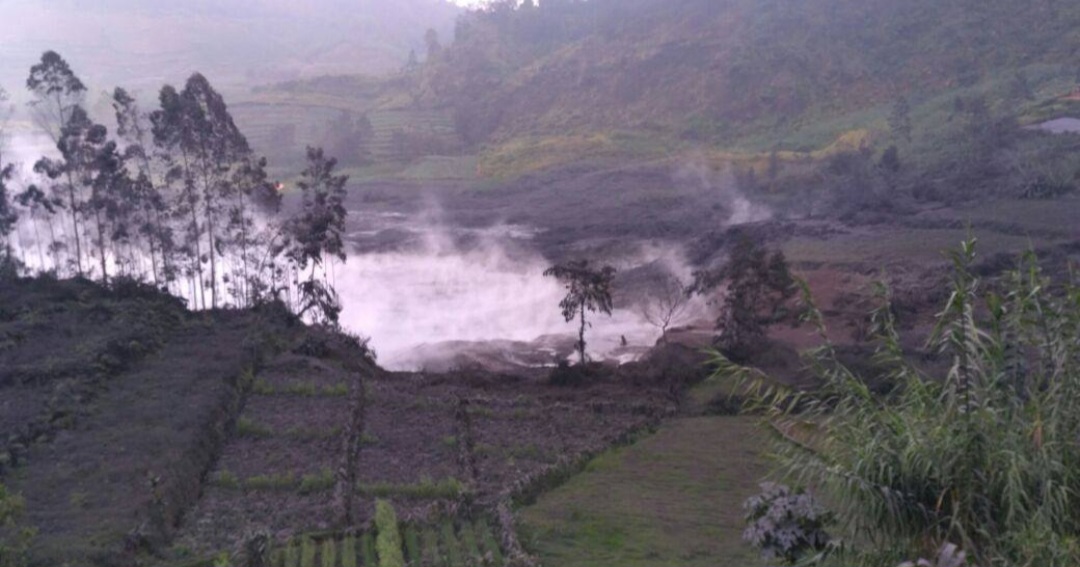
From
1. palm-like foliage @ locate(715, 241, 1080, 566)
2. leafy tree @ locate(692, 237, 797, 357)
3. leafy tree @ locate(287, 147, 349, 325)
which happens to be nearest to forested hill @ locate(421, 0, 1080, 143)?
leafy tree @ locate(692, 237, 797, 357)

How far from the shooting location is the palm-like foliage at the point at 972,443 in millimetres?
7641

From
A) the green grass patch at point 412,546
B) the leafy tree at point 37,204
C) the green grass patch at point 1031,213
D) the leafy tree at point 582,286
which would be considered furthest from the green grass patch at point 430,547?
the green grass patch at point 1031,213

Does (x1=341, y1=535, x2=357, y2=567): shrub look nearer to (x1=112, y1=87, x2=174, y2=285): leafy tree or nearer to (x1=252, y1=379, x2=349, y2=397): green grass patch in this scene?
(x1=252, y1=379, x2=349, y2=397): green grass patch

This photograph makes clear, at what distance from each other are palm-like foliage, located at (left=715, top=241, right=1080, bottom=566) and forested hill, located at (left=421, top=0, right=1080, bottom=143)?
202 feet

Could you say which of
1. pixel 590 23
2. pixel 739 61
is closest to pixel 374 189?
pixel 739 61

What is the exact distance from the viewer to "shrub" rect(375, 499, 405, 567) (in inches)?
607

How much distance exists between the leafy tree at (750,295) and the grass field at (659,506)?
20.8 ft

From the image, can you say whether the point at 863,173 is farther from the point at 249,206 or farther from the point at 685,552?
the point at 685,552

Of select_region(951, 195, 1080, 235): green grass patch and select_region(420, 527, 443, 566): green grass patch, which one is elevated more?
select_region(951, 195, 1080, 235): green grass patch

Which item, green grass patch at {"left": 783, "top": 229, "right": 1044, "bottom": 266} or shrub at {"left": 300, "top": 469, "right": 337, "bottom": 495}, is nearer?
shrub at {"left": 300, "top": 469, "right": 337, "bottom": 495}

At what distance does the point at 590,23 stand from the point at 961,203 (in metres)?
59.2

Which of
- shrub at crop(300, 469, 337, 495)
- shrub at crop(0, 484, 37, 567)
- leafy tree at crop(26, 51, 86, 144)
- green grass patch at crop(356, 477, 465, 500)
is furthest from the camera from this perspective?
leafy tree at crop(26, 51, 86, 144)

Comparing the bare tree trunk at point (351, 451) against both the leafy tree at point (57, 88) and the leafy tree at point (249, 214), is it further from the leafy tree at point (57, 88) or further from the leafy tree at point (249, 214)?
the leafy tree at point (57, 88)

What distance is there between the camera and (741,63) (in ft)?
261
